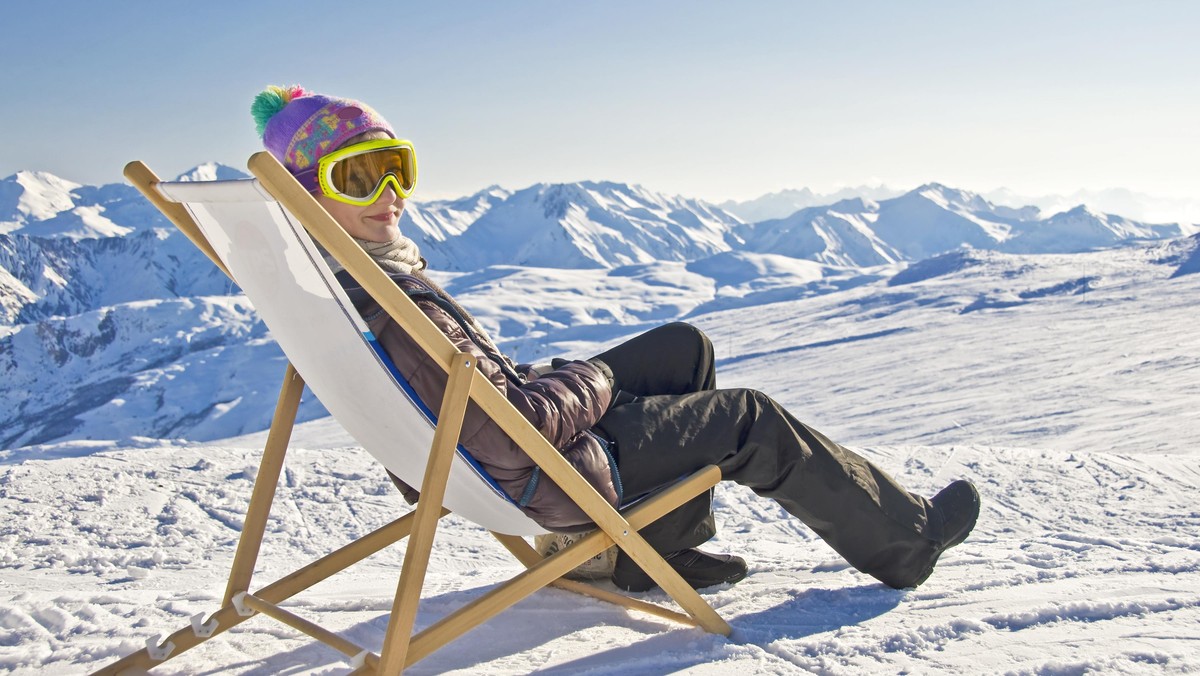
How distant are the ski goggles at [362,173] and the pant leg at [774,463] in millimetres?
936

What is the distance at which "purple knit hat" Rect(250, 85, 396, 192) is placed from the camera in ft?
7.95

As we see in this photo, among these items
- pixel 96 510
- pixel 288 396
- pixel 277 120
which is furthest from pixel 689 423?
pixel 96 510

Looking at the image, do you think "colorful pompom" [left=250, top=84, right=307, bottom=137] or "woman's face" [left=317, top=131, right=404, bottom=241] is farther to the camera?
"colorful pompom" [left=250, top=84, right=307, bottom=137]

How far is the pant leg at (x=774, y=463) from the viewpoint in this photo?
2.62 m

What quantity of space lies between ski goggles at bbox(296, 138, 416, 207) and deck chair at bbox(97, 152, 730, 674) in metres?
0.21

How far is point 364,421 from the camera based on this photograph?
95.2 inches

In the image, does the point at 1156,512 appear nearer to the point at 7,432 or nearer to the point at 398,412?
the point at 398,412

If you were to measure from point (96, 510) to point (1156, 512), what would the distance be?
607 centimetres

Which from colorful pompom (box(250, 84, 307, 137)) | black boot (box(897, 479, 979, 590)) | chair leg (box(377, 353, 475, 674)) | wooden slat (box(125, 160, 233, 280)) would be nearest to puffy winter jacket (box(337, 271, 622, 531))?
chair leg (box(377, 353, 475, 674))

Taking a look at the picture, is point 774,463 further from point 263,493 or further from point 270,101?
point 270,101

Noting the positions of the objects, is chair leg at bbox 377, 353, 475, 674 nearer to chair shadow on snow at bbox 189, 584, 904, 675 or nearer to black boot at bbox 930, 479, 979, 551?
chair shadow on snow at bbox 189, 584, 904, 675

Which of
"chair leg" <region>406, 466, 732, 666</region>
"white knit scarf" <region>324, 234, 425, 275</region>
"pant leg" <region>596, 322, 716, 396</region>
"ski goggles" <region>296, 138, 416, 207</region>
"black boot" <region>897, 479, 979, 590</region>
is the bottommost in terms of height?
"black boot" <region>897, 479, 979, 590</region>

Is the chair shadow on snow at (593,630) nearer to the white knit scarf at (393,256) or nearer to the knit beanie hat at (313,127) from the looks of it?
the white knit scarf at (393,256)

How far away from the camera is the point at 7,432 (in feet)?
407
